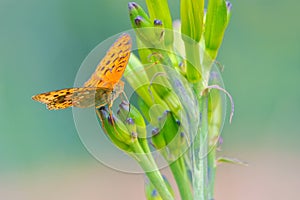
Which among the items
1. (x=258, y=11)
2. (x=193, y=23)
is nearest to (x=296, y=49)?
(x=258, y=11)

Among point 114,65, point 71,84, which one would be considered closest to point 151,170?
point 114,65

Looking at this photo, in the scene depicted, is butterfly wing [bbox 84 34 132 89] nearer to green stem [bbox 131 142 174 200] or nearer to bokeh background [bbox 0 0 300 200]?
green stem [bbox 131 142 174 200]

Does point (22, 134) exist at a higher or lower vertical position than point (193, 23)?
lower

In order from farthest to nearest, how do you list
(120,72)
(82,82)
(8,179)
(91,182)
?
1. (8,179)
2. (91,182)
3. (82,82)
4. (120,72)

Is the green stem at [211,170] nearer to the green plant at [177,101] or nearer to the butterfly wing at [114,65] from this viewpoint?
the green plant at [177,101]

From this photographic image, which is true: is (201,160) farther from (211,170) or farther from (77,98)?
(77,98)

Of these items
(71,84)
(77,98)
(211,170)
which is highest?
(77,98)

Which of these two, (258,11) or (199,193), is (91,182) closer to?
(258,11)
